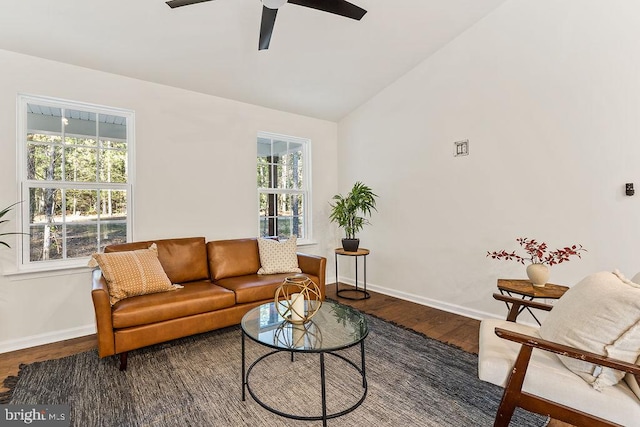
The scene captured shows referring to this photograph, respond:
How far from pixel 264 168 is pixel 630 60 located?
149 inches

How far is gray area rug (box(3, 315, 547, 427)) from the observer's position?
5.87 feet

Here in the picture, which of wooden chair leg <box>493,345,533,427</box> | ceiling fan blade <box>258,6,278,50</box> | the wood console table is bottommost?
wooden chair leg <box>493,345,533,427</box>

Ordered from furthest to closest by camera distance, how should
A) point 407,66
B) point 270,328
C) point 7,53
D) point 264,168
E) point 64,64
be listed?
1. point 264,168
2. point 407,66
3. point 64,64
4. point 7,53
5. point 270,328

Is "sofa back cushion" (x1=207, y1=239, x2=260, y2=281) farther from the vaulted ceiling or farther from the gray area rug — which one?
the vaulted ceiling

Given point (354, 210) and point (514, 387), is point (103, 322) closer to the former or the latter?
point (514, 387)

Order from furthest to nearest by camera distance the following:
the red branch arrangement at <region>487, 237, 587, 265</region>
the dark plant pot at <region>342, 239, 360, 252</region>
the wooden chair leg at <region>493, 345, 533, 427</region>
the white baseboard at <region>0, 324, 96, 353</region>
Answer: the dark plant pot at <region>342, 239, 360, 252</region> < the white baseboard at <region>0, 324, 96, 353</region> < the red branch arrangement at <region>487, 237, 587, 265</region> < the wooden chair leg at <region>493, 345, 533, 427</region>

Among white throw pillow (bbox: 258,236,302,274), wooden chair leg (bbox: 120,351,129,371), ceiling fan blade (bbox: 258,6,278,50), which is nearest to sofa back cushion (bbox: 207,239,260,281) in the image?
white throw pillow (bbox: 258,236,302,274)

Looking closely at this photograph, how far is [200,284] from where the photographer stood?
3033 mm

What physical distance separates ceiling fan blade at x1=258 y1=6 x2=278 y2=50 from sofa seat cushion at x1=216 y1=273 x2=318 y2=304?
2131mm

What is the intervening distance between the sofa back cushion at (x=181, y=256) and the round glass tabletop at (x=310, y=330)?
1260mm

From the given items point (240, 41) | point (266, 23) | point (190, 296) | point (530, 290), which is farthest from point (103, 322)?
point (530, 290)

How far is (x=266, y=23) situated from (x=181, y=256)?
229 centimetres

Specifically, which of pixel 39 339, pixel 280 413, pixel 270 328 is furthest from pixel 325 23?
pixel 39 339

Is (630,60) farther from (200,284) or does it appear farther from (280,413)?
(200,284)
